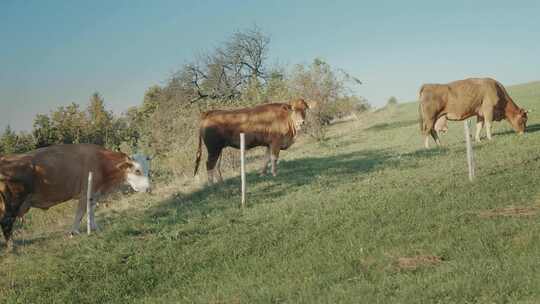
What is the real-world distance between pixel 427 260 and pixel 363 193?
15.1 feet

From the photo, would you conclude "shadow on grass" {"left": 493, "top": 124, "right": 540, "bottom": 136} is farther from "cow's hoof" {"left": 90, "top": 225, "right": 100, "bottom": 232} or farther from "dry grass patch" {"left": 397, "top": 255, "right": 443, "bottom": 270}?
"cow's hoof" {"left": 90, "top": 225, "right": 100, "bottom": 232}

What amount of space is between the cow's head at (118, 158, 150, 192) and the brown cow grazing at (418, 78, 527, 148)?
12178 millimetres

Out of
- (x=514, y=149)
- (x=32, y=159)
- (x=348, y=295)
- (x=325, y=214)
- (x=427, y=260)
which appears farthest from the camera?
(x=514, y=149)

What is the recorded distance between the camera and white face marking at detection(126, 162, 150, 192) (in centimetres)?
1405

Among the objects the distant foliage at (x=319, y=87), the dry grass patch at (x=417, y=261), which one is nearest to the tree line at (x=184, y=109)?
the distant foliage at (x=319, y=87)

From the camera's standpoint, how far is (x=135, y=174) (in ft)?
46.3

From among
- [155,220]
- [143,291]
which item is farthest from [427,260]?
[155,220]

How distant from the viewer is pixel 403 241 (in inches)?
374

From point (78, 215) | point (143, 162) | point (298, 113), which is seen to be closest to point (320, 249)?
point (78, 215)

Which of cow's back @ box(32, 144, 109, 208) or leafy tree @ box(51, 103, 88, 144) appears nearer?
cow's back @ box(32, 144, 109, 208)

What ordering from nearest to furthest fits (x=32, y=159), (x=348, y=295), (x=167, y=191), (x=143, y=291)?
1. (x=348, y=295)
2. (x=143, y=291)
3. (x=32, y=159)
4. (x=167, y=191)

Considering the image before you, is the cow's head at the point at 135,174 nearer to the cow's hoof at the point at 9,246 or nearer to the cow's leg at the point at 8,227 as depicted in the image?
the cow's leg at the point at 8,227

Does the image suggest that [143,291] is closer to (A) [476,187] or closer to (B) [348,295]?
(B) [348,295]

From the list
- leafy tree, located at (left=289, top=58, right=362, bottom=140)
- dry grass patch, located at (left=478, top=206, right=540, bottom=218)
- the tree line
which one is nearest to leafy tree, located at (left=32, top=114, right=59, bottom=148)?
the tree line
